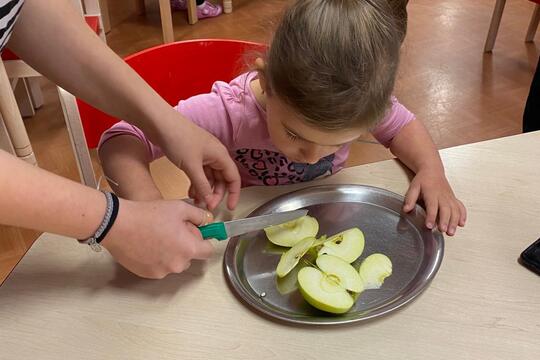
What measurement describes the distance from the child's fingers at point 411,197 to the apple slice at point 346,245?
0.34ft

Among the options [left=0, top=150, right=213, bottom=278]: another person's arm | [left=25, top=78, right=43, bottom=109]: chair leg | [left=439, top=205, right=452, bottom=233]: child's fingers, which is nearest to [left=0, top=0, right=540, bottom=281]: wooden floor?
[left=25, top=78, right=43, bottom=109]: chair leg

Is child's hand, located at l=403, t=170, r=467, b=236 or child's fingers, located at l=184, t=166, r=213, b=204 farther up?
child's fingers, located at l=184, t=166, r=213, b=204

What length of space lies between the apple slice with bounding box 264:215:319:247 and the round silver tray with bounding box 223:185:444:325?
0.05 feet

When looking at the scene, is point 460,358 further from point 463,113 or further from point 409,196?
point 463,113

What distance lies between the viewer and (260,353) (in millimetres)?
616

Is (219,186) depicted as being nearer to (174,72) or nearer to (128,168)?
(128,168)

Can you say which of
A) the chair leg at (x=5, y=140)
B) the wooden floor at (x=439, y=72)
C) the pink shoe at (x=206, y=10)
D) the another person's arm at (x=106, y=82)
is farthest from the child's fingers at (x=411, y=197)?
the pink shoe at (x=206, y=10)

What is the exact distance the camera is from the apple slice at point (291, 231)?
0.75 metres

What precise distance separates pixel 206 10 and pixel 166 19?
453 millimetres

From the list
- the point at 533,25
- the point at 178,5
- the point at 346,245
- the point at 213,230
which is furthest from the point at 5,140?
the point at 533,25

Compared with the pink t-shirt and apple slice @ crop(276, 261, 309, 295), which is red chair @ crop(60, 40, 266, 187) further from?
apple slice @ crop(276, 261, 309, 295)

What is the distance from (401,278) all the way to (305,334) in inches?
6.3

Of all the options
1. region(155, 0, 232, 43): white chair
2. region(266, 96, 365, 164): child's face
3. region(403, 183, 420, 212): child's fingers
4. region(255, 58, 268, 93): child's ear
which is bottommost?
region(155, 0, 232, 43): white chair

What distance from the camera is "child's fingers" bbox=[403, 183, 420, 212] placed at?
2.66ft
